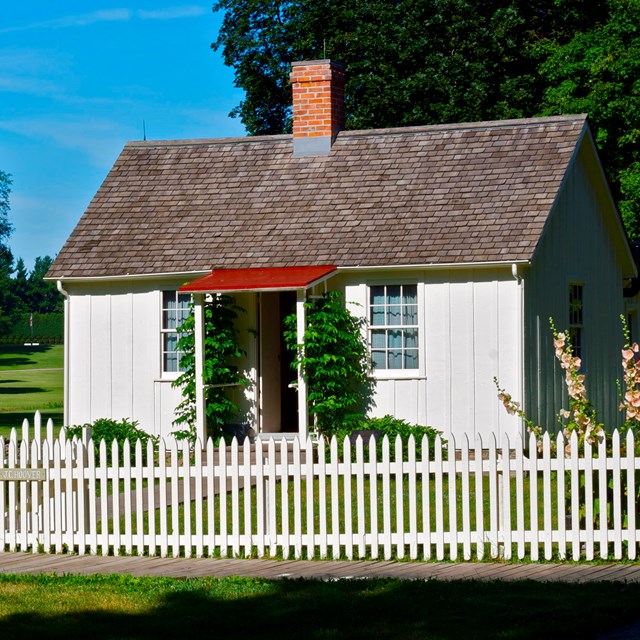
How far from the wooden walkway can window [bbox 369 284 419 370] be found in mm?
9074

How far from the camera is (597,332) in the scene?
2356 cm

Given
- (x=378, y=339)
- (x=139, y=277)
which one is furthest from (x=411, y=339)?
(x=139, y=277)

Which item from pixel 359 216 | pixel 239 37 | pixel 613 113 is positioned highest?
pixel 239 37

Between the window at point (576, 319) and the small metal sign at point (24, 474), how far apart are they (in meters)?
12.1

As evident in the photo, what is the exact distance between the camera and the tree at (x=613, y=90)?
1127 inches

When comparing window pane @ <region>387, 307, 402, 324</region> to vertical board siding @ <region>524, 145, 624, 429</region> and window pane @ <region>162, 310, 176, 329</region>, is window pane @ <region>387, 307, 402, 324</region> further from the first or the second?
→ window pane @ <region>162, 310, 176, 329</region>

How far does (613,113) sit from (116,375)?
43.9 ft

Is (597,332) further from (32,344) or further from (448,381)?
(32,344)

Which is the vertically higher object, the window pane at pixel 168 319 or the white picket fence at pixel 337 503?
the window pane at pixel 168 319

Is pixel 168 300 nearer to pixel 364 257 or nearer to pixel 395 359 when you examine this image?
pixel 364 257

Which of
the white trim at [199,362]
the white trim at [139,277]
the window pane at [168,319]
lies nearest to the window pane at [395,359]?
the white trim at [199,362]

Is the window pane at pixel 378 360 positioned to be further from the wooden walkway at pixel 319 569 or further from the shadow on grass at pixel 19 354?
the shadow on grass at pixel 19 354

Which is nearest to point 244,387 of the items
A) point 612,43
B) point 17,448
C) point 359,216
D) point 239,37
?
point 359,216

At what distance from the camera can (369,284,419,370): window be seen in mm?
20062
